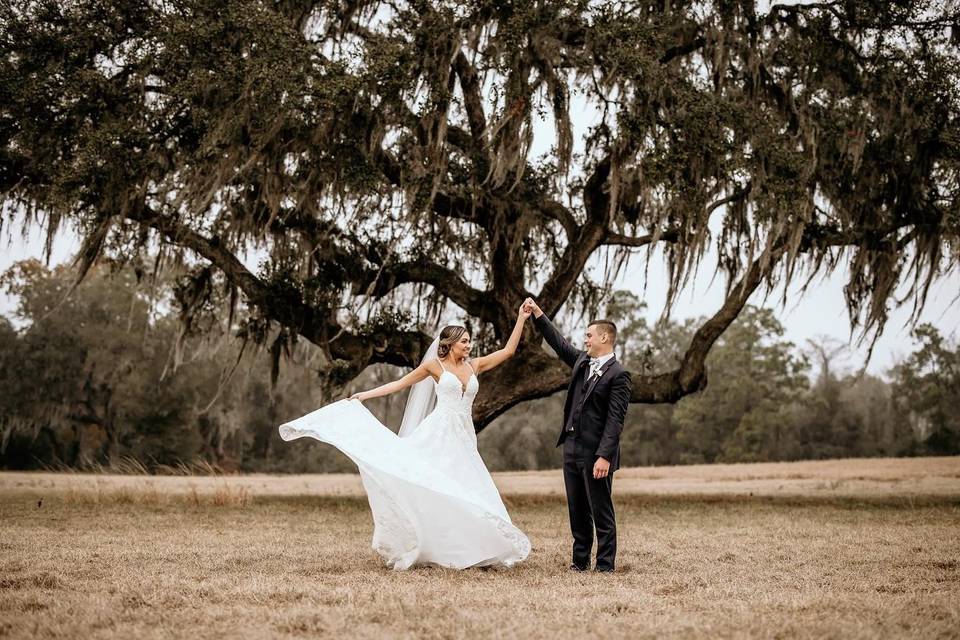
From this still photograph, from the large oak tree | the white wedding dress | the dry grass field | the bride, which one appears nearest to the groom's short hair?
the bride

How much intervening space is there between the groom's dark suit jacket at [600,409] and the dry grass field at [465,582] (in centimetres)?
87

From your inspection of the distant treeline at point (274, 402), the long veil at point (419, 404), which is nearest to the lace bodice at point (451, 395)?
the long veil at point (419, 404)

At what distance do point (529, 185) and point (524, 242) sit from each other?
1.27m

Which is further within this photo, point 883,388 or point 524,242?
point 883,388

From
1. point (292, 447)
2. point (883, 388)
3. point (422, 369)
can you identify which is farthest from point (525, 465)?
point (422, 369)

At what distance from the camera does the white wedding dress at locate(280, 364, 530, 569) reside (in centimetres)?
589

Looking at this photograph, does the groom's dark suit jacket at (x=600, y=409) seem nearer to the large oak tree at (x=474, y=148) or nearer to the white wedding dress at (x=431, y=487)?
the white wedding dress at (x=431, y=487)

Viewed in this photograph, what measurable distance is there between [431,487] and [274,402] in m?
26.8

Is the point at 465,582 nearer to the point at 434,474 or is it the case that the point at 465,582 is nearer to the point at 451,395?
the point at 434,474

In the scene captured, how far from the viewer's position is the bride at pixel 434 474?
5.90 meters

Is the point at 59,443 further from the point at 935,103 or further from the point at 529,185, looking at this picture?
the point at 935,103

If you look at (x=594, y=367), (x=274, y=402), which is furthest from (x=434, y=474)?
(x=274, y=402)

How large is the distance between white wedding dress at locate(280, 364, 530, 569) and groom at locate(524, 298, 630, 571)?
18.4 inches

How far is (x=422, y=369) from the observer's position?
22.0 feet
